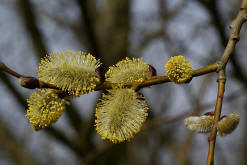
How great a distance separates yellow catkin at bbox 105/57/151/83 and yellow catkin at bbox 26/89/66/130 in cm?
20

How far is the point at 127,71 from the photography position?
100 centimetres

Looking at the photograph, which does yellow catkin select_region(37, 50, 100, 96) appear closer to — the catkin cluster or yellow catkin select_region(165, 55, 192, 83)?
the catkin cluster

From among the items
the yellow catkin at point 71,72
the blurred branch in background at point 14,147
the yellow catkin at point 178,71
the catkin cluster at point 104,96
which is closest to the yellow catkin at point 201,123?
the catkin cluster at point 104,96

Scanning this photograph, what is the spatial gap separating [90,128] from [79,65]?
7.26 feet

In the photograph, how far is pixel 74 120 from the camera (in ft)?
10.3

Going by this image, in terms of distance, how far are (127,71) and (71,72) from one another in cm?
20

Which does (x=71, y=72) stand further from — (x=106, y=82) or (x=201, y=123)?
(x=201, y=123)

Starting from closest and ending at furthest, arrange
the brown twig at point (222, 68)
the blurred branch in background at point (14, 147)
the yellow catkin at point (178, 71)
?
the brown twig at point (222, 68) → the yellow catkin at point (178, 71) → the blurred branch in background at point (14, 147)

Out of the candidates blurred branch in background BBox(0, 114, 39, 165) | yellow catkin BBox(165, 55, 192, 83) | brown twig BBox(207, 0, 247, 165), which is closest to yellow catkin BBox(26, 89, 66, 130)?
yellow catkin BBox(165, 55, 192, 83)

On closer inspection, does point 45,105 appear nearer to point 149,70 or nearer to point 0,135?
point 149,70

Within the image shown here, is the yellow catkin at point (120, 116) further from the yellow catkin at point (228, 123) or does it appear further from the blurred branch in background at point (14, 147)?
the blurred branch in background at point (14, 147)

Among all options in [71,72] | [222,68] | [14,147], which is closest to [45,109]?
[71,72]

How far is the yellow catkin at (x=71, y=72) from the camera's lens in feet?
3.01

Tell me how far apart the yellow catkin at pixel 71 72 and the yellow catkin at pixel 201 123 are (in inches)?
14.1
